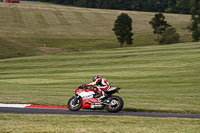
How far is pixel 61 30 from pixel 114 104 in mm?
81697

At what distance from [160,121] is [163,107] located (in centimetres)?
340

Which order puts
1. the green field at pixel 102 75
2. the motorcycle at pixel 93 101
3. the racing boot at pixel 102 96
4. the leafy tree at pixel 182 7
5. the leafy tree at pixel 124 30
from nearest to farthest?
the green field at pixel 102 75 → the motorcycle at pixel 93 101 → the racing boot at pixel 102 96 → the leafy tree at pixel 124 30 → the leafy tree at pixel 182 7

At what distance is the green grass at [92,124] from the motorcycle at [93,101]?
154cm

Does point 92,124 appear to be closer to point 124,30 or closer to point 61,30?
point 124,30

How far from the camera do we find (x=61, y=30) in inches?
3610

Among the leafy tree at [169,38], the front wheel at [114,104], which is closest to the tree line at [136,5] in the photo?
the leafy tree at [169,38]

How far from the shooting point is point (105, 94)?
12.5 metres

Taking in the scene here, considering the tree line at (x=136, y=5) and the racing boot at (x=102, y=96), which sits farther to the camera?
the tree line at (x=136, y=5)

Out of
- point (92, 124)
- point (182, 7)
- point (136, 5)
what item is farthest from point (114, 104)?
point (136, 5)

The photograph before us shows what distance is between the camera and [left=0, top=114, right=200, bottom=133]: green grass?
331 inches

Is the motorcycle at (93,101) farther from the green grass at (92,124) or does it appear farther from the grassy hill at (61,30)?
the grassy hill at (61,30)

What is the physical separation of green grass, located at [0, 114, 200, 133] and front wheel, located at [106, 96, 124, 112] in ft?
4.91

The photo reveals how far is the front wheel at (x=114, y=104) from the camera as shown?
12.2 m

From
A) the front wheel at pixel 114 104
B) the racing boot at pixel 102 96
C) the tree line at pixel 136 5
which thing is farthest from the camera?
the tree line at pixel 136 5
